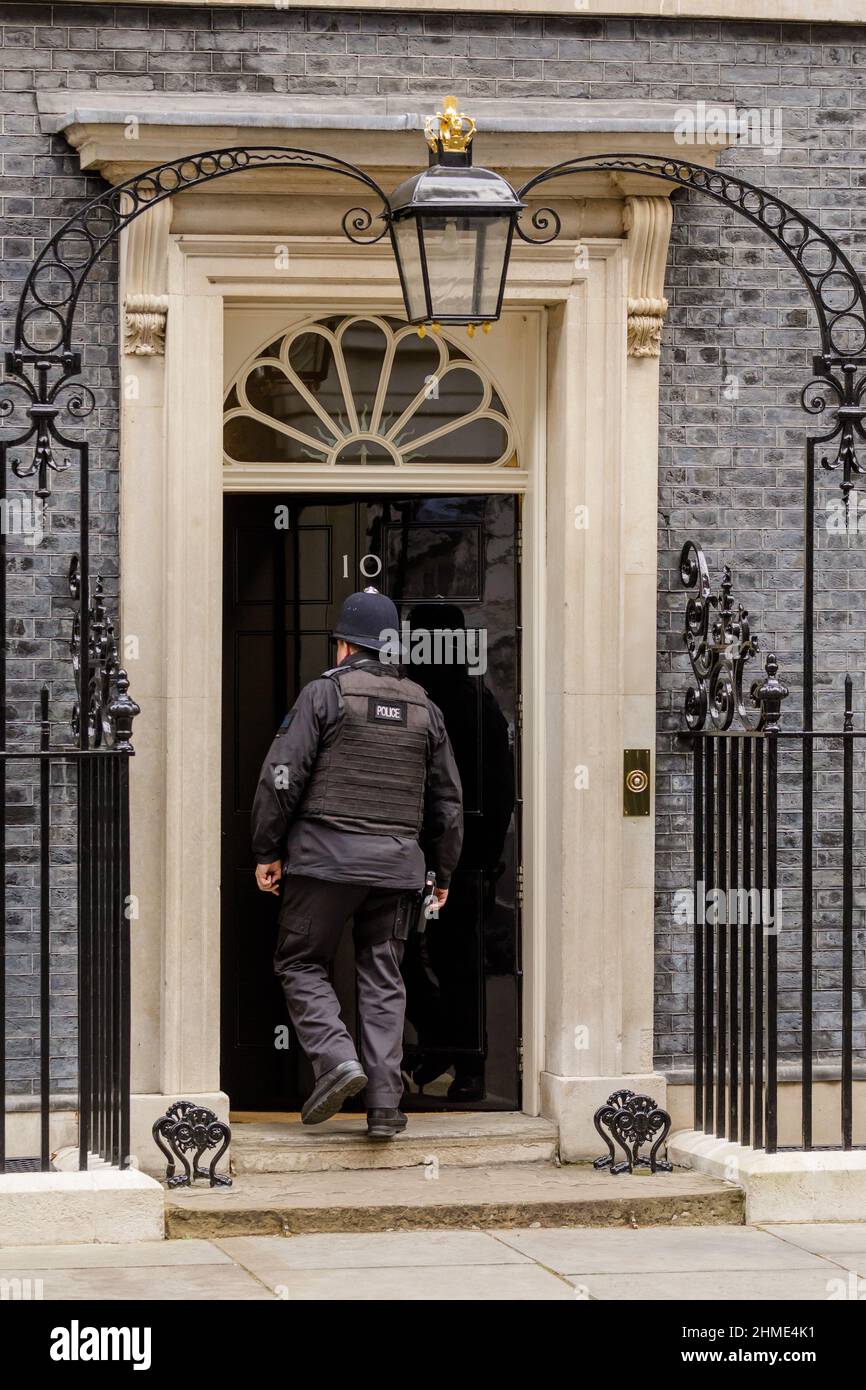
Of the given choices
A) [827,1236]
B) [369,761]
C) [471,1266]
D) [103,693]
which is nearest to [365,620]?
[369,761]

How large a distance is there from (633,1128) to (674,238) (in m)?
3.36

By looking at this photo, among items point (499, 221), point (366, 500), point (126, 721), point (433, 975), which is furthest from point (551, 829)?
point (499, 221)

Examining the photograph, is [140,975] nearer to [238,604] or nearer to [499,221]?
[238,604]

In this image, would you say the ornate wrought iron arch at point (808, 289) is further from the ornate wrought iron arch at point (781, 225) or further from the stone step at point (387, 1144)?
the stone step at point (387, 1144)

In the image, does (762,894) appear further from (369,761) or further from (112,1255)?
(112,1255)

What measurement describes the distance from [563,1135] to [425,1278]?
1746 millimetres

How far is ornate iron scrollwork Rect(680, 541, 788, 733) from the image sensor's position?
7305 millimetres

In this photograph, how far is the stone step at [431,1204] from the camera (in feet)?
23.3

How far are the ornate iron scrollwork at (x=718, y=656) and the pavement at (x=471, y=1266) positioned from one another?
5.63 feet

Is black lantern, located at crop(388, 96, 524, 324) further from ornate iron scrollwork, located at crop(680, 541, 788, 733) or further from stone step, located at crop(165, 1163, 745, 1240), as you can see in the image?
stone step, located at crop(165, 1163, 745, 1240)

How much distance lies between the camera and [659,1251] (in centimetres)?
688

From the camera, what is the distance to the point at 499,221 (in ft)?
22.4

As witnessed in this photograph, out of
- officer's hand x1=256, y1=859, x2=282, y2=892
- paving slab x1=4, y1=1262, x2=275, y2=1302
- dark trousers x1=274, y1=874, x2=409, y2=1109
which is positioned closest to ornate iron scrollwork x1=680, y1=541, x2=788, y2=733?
dark trousers x1=274, y1=874, x2=409, y2=1109

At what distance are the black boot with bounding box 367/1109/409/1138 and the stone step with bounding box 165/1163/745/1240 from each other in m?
0.19
